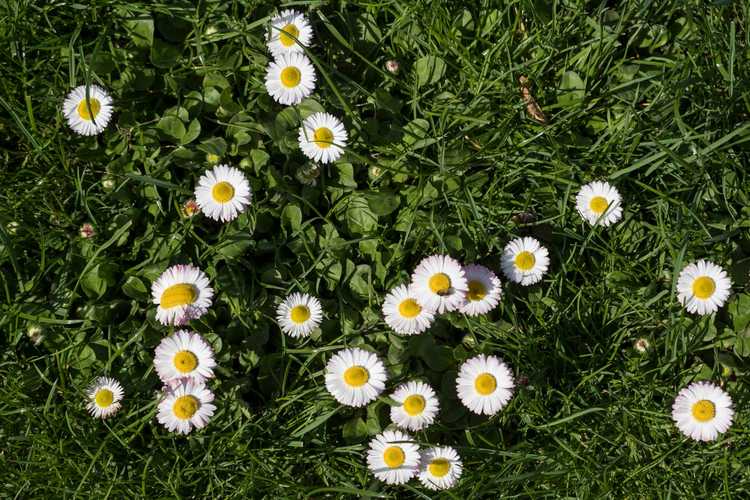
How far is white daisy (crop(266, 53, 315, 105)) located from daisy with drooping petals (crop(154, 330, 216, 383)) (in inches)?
36.6

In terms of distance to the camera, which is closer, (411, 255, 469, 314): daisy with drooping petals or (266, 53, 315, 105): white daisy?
(411, 255, 469, 314): daisy with drooping petals

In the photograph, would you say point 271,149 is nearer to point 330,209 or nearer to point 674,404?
→ point 330,209

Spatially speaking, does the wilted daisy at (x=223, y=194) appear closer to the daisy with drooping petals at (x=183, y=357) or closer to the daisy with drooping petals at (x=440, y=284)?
the daisy with drooping petals at (x=183, y=357)

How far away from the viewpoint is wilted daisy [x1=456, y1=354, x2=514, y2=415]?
2.76 m

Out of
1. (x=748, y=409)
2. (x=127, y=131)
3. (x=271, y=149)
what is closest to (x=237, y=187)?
(x=271, y=149)

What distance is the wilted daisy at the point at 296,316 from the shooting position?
283 centimetres

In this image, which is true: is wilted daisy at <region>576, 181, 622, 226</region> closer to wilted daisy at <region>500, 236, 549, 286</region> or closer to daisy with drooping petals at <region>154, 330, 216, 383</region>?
wilted daisy at <region>500, 236, 549, 286</region>

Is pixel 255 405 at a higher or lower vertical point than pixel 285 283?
lower

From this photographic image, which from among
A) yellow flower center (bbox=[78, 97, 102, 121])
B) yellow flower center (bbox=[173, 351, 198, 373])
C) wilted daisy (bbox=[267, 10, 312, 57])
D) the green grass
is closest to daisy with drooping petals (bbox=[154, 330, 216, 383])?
yellow flower center (bbox=[173, 351, 198, 373])

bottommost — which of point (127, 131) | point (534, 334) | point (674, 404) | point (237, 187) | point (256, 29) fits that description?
point (674, 404)

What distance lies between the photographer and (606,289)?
2.96m

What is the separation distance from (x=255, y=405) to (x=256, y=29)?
1432 mm

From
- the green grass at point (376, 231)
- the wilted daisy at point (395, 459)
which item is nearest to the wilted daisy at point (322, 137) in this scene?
the green grass at point (376, 231)

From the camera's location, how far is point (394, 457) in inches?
109
